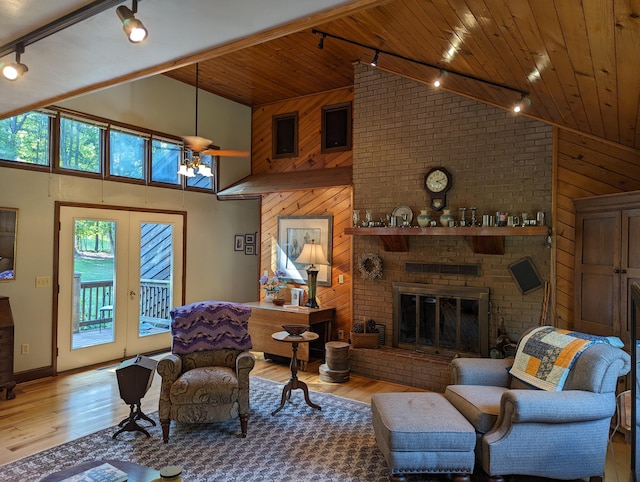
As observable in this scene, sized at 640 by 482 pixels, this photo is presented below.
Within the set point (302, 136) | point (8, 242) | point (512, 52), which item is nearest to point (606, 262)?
point (512, 52)

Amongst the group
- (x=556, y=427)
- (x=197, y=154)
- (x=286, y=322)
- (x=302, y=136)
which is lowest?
(x=556, y=427)

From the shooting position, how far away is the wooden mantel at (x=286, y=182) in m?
5.85

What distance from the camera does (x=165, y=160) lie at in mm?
6301

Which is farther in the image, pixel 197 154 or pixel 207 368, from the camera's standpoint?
pixel 197 154

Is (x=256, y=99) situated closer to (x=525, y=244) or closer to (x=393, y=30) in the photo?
(x=393, y=30)

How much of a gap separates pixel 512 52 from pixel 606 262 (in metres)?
2.07

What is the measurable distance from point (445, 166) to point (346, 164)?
1631 millimetres

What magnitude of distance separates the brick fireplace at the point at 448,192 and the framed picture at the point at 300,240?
1.65 feet

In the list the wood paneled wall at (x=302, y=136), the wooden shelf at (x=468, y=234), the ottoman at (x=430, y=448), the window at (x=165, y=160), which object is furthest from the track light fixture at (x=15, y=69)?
the wood paneled wall at (x=302, y=136)

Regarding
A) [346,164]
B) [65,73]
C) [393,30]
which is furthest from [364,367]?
[65,73]

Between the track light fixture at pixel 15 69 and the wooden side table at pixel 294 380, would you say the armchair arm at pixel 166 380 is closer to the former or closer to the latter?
the wooden side table at pixel 294 380

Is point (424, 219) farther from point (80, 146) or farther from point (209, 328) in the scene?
point (80, 146)

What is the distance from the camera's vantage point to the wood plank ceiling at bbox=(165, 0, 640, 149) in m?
2.31

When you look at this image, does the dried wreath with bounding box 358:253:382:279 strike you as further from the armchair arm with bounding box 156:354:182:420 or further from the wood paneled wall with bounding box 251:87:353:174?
the armchair arm with bounding box 156:354:182:420
